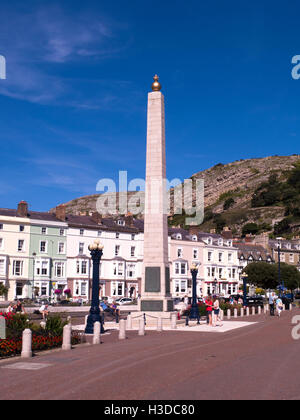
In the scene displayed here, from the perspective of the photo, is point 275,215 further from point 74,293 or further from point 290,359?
point 290,359

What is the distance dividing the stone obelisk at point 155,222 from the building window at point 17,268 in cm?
3712

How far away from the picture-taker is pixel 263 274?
7994 cm

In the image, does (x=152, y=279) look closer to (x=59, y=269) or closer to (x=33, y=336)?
(x=33, y=336)

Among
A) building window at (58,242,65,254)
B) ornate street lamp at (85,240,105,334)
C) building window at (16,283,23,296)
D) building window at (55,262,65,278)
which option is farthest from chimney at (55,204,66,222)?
ornate street lamp at (85,240,105,334)

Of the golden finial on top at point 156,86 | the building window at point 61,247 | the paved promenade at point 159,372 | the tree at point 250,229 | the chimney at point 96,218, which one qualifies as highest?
the tree at point 250,229

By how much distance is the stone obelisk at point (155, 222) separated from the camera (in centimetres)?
2983

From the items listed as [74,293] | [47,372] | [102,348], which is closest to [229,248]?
[74,293]

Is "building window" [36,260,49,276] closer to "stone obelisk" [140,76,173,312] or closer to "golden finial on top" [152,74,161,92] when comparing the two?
"stone obelisk" [140,76,173,312]

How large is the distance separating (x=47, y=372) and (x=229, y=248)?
76.5 meters

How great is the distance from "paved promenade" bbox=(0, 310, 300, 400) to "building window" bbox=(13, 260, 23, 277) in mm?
46390

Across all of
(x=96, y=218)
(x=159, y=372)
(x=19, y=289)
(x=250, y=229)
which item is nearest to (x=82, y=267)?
(x=96, y=218)

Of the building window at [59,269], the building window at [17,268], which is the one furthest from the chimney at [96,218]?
the building window at [17,268]

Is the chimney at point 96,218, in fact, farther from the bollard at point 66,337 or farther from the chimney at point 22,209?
the bollard at point 66,337

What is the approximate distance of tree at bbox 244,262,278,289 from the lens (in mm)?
79875
